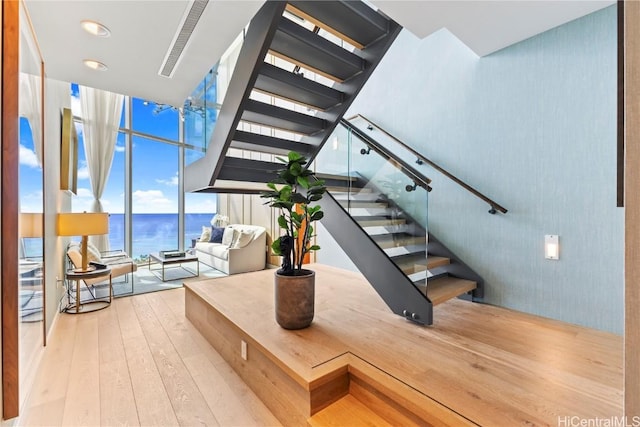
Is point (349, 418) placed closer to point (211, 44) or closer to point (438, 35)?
point (211, 44)

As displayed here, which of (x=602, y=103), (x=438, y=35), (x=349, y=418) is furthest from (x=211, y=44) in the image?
(x=602, y=103)

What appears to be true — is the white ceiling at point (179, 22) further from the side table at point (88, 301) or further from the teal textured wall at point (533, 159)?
the side table at point (88, 301)

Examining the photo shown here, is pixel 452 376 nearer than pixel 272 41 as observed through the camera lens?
Yes

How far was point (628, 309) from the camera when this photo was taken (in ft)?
2.27

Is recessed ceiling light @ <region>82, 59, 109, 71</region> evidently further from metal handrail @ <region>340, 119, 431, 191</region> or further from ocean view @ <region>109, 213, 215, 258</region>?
ocean view @ <region>109, 213, 215, 258</region>

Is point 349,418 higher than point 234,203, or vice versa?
point 234,203

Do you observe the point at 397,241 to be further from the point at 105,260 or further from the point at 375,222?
the point at 105,260

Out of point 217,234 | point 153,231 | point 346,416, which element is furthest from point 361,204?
point 153,231

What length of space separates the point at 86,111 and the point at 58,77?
337cm

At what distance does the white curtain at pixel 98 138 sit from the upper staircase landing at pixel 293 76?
142 inches

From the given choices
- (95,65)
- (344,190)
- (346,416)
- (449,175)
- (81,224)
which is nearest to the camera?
(346,416)

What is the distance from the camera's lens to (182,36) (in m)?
2.27

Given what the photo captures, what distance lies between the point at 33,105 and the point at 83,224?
179cm

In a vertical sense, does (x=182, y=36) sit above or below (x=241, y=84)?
above
